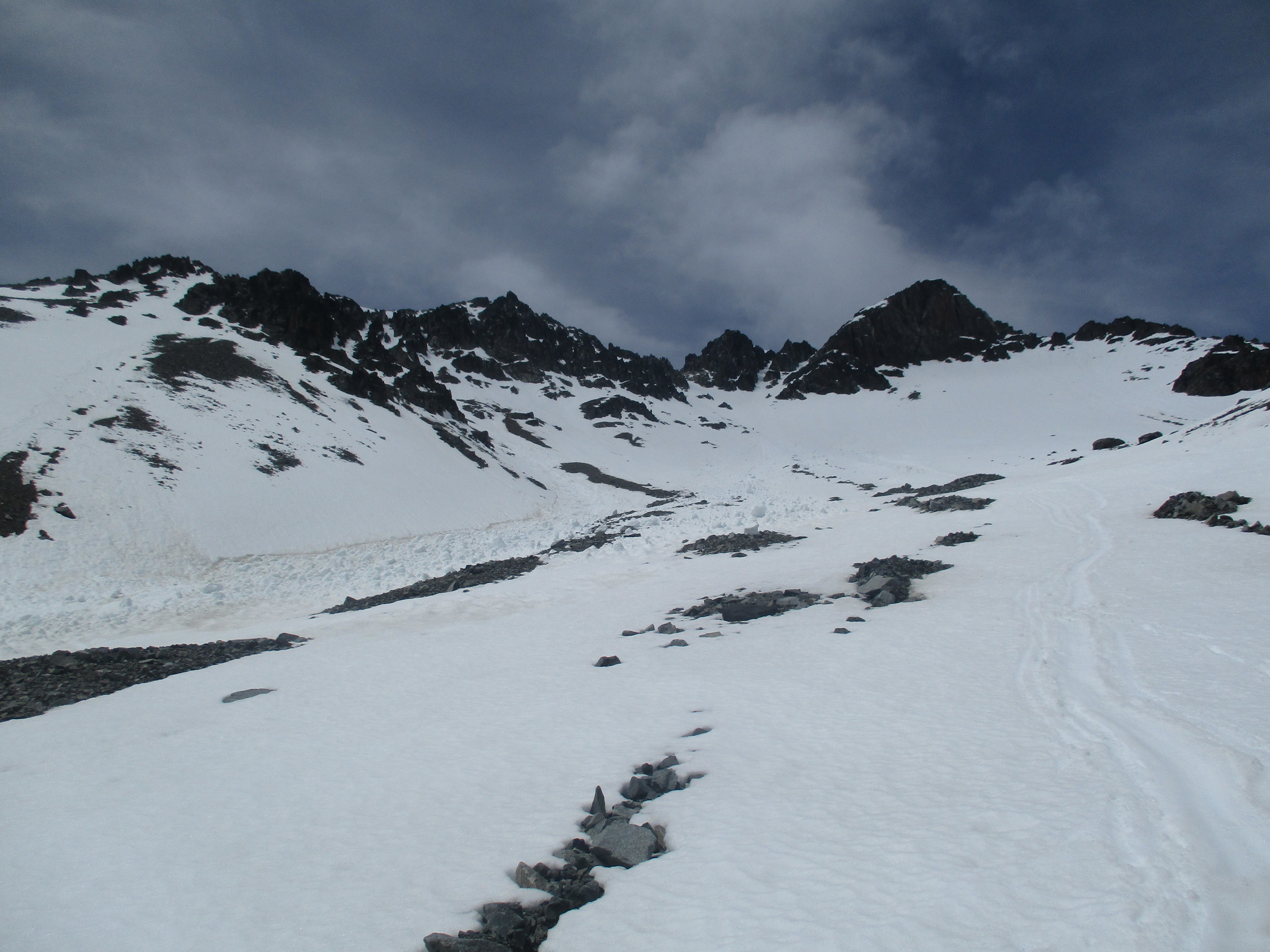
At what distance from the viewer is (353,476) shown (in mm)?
40312

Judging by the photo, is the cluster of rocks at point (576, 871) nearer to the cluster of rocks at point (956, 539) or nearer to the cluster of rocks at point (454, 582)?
the cluster of rocks at point (454, 582)

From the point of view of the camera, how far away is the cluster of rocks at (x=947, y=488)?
129 ft

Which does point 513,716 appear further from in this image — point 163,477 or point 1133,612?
point 163,477

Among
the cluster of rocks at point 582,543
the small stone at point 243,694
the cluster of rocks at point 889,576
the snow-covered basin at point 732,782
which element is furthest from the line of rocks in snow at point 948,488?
the small stone at point 243,694

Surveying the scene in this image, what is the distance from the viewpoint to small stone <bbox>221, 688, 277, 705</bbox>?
1039 centimetres

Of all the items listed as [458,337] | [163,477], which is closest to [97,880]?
[163,477]

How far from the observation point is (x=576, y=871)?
516 cm

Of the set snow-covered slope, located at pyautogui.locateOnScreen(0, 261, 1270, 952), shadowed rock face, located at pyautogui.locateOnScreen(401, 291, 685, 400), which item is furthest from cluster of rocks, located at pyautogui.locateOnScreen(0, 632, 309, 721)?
shadowed rock face, located at pyautogui.locateOnScreen(401, 291, 685, 400)

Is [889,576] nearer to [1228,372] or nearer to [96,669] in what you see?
[96,669]

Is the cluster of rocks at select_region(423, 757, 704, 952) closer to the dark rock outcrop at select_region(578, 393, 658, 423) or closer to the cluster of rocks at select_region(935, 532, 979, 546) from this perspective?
the cluster of rocks at select_region(935, 532, 979, 546)

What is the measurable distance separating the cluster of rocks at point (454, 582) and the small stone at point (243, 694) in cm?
769

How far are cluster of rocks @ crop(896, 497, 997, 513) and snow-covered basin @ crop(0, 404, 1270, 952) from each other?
47.7 feet

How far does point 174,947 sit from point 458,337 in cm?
13409

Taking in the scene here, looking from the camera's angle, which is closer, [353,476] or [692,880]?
[692,880]
